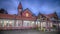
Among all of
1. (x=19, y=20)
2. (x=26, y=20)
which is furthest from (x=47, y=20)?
(x=19, y=20)

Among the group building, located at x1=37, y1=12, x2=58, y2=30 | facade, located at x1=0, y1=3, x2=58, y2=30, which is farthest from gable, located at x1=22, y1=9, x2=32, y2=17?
building, located at x1=37, y1=12, x2=58, y2=30

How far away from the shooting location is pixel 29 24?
10.5 ft

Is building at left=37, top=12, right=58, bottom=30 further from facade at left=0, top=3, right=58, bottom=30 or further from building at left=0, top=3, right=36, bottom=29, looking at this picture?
building at left=0, top=3, right=36, bottom=29

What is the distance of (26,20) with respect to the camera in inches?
125

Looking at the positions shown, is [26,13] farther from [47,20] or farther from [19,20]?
[47,20]

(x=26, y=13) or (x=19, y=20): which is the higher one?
(x=26, y=13)

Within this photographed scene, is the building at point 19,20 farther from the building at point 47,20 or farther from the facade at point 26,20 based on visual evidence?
the building at point 47,20

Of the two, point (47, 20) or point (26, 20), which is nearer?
point (26, 20)

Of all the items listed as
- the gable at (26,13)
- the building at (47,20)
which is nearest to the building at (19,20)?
the gable at (26,13)

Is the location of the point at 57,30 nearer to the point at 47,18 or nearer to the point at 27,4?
the point at 47,18

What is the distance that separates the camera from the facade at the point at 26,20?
10.00ft

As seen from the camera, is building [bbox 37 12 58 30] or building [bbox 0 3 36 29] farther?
building [bbox 37 12 58 30]

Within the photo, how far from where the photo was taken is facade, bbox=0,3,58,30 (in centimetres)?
305

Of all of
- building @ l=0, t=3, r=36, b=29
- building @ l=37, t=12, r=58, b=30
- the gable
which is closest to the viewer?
building @ l=0, t=3, r=36, b=29
